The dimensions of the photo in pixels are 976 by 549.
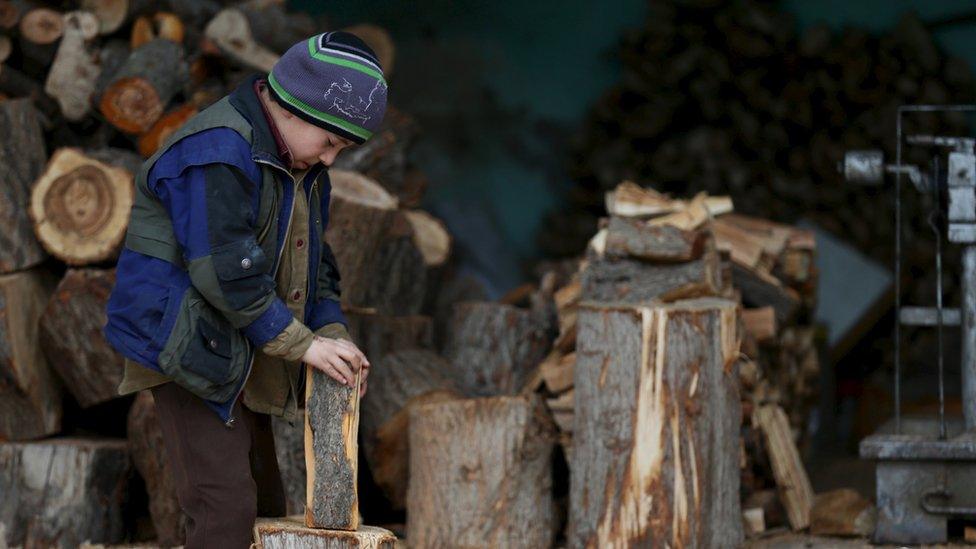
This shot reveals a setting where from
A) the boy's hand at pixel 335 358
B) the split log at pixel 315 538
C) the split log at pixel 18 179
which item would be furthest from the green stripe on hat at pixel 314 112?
the split log at pixel 18 179

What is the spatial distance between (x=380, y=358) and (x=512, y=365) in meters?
0.56

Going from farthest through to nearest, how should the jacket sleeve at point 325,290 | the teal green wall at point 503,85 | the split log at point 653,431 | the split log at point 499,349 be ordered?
the teal green wall at point 503,85 < the split log at point 499,349 < the split log at point 653,431 < the jacket sleeve at point 325,290

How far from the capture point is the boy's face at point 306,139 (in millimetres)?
3029

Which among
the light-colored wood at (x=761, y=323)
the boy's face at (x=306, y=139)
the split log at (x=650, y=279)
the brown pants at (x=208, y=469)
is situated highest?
the boy's face at (x=306, y=139)

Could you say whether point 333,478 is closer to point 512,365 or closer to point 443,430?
point 443,430

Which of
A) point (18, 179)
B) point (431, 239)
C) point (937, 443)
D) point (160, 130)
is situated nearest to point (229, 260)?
point (18, 179)

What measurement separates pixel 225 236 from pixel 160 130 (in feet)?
8.20

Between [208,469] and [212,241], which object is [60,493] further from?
[212,241]

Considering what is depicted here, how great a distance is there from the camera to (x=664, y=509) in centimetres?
408

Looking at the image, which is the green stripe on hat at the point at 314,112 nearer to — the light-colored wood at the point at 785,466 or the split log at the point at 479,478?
the split log at the point at 479,478

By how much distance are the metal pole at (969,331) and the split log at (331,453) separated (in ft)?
8.04

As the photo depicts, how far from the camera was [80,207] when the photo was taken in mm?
4664

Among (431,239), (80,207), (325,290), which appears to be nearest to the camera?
(325,290)

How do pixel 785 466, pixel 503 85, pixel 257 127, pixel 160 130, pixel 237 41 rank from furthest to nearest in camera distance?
pixel 503 85, pixel 237 41, pixel 160 130, pixel 785 466, pixel 257 127
